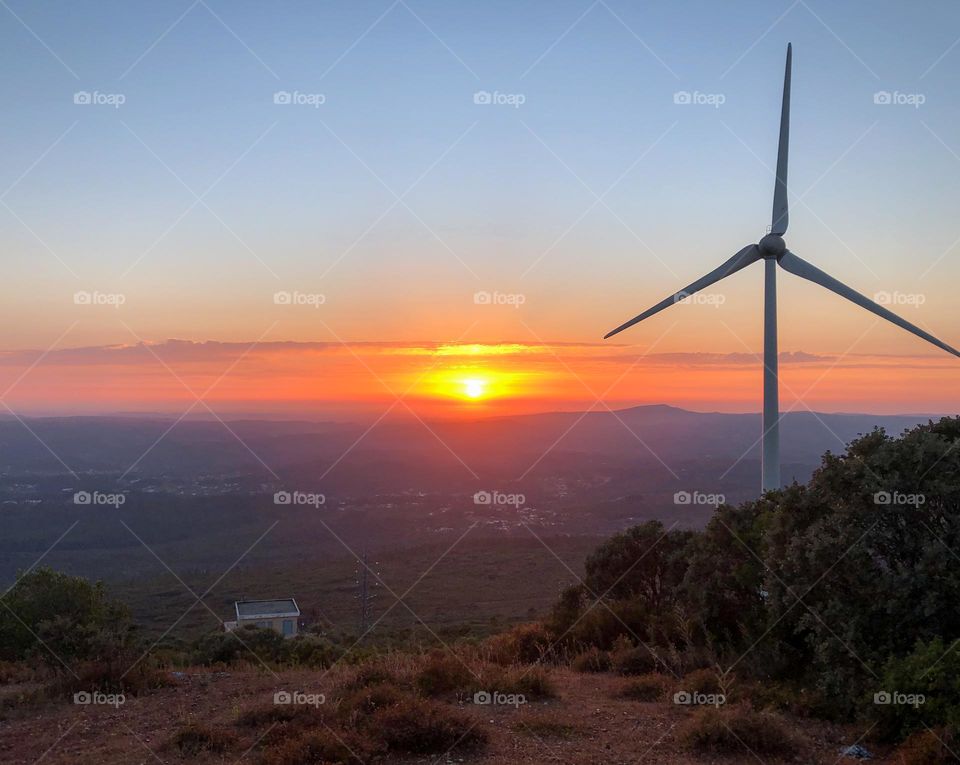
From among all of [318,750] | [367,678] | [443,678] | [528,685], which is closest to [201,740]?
[318,750]

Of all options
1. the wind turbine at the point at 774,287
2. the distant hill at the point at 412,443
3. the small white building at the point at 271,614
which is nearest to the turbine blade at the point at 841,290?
the wind turbine at the point at 774,287

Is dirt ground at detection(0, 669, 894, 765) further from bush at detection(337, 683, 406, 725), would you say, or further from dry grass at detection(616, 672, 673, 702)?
bush at detection(337, 683, 406, 725)

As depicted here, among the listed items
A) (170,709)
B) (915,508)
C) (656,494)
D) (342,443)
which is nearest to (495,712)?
(170,709)

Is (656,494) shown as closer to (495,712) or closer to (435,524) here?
(435,524)

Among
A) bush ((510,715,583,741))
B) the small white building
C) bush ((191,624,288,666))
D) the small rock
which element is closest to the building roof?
the small white building

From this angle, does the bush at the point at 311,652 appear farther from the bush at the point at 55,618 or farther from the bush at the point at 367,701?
the bush at the point at 367,701

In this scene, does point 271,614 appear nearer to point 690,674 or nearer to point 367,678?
point 367,678

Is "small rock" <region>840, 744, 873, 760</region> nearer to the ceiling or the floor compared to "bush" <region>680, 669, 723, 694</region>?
nearer to the floor

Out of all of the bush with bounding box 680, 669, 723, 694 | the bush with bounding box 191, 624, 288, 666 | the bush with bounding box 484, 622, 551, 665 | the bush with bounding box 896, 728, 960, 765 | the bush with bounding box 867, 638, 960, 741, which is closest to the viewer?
the bush with bounding box 896, 728, 960, 765
